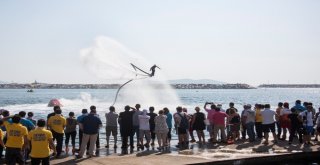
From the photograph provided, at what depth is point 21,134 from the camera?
10930mm

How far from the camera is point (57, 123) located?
13.8 meters

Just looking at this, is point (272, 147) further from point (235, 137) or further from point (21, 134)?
point (21, 134)

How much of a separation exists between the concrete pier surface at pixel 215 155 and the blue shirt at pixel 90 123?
101cm

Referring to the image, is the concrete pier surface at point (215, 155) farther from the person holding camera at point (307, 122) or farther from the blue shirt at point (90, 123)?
the blue shirt at point (90, 123)

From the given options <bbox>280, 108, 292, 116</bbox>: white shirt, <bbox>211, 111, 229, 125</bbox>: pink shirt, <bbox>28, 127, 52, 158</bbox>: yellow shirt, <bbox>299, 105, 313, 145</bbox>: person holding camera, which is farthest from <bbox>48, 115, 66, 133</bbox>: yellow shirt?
<bbox>280, 108, 292, 116</bbox>: white shirt

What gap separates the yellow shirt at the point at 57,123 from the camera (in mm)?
13750

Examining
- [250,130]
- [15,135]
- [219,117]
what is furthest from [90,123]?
[250,130]

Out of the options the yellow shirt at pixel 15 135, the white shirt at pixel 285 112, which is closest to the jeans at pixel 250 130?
the white shirt at pixel 285 112

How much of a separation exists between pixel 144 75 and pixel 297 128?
11.2 m

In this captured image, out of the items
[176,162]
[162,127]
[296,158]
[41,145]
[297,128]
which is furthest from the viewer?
[297,128]

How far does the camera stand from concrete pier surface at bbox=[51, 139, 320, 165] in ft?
44.7

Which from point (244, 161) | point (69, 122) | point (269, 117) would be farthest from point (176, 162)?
point (269, 117)

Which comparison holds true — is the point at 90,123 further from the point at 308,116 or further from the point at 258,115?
the point at 308,116

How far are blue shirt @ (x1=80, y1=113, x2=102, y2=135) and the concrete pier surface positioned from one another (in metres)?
1.01
